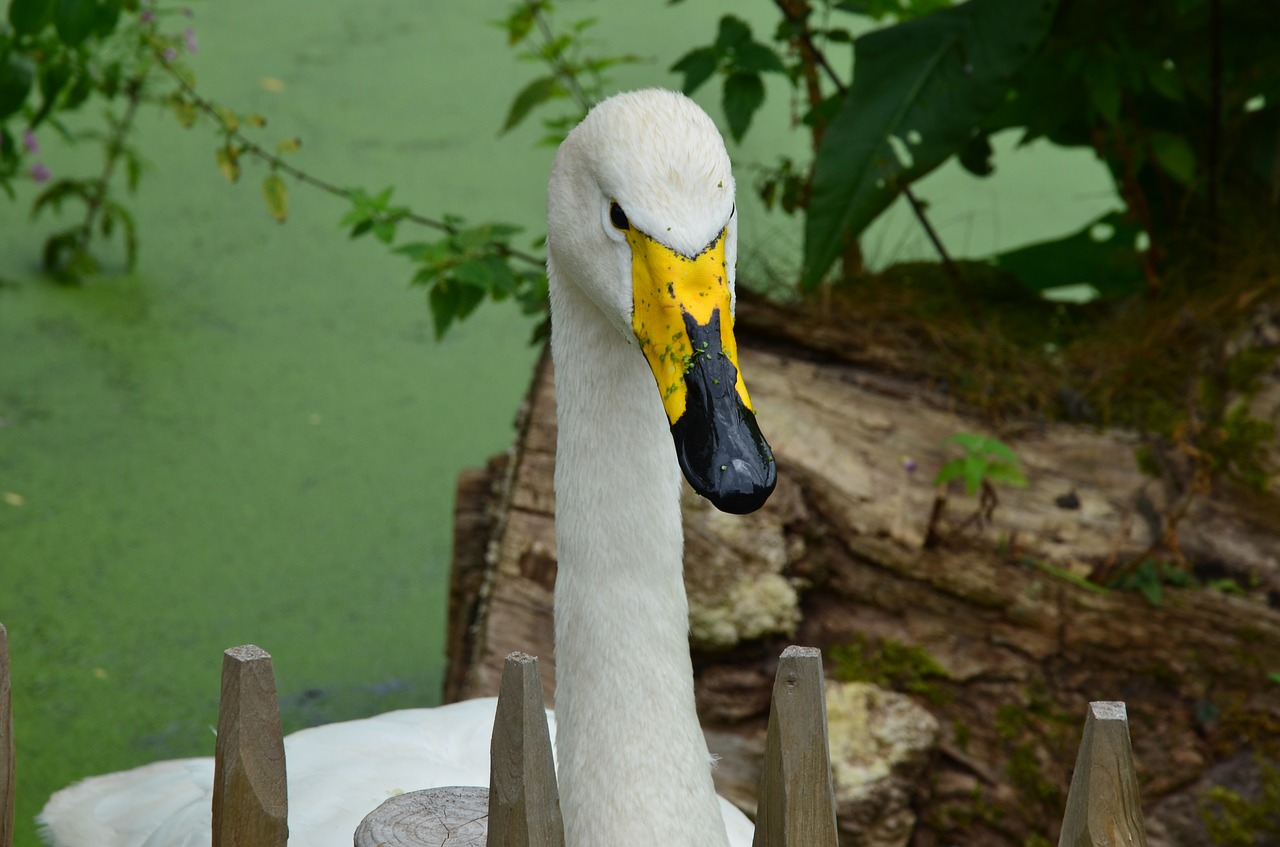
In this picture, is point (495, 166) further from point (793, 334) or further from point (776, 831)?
point (776, 831)

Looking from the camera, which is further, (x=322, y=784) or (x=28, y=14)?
(x=28, y=14)

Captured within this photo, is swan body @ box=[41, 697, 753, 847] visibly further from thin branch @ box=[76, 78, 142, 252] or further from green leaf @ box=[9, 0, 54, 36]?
thin branch @ box=[76, 78, 142, 252]

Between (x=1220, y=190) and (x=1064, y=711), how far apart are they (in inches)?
40.8

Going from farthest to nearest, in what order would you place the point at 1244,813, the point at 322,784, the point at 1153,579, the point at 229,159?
1. the point at 229,159
2. the point at 1153,579
3. the point at 1244,813
4. the point at 322,784

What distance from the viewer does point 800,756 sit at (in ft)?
2.71

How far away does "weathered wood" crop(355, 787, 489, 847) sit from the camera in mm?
885

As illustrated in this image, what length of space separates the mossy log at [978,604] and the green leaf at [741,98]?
49cm

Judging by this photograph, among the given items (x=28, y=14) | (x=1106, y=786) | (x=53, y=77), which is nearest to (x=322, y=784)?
(x=1106, y=786)

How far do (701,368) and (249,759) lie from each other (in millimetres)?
408

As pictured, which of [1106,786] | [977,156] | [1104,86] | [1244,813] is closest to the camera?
[1106,786]

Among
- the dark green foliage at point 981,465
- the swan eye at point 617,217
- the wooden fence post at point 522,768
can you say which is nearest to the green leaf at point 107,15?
the swan eye at point 617,217

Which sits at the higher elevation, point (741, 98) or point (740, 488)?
point (741, 98)

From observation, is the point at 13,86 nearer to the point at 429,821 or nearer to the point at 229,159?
the point at 229,159

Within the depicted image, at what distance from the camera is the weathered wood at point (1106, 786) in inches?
30.0
